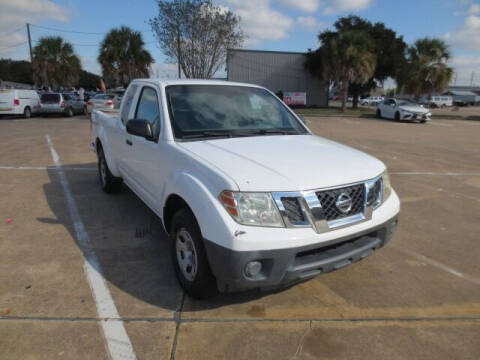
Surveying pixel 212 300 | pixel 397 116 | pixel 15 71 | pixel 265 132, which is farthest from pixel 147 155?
pixel 15 71

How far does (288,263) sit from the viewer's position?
2.57 metres

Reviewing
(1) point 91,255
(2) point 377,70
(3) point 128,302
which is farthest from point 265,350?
(2) point 377,70

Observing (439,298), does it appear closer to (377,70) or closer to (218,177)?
(218,177)

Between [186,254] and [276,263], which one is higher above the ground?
[276,263]

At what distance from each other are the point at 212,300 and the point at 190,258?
1.33 ft

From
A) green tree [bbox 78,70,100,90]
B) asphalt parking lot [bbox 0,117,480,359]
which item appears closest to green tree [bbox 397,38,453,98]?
asphalt parking lot [bbox 0,117,480,359]

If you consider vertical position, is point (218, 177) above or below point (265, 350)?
above

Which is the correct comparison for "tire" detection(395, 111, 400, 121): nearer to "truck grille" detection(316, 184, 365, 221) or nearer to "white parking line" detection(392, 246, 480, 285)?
"white parking line" detection(392, 246, 480, 285)

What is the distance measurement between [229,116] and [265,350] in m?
2.28

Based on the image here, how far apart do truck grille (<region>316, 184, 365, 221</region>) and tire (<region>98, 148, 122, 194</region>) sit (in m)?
3.92

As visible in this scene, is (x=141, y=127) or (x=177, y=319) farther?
(x=141, y=127)

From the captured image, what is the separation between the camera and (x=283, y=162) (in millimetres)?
2934

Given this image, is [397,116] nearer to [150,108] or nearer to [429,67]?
[429,67]

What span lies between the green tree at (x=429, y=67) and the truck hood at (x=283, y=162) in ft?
107
